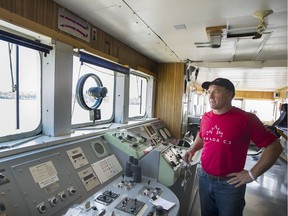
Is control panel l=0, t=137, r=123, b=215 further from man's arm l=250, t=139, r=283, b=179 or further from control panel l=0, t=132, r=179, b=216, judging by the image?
man's arm l=250, t=139, r=283, b=179

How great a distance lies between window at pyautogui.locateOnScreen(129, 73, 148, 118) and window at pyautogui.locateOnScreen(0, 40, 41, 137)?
2197 mm

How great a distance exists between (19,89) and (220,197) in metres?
2.09

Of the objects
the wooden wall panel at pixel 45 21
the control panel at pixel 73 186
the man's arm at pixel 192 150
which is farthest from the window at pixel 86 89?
the man's arm at pixel 192 150

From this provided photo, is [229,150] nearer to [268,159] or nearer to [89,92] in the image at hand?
[268,159]

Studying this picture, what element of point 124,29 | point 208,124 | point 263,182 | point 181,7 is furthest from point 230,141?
point 263,182

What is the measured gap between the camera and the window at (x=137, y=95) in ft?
13.5

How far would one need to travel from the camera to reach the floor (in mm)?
2828

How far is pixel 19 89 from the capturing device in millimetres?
1818

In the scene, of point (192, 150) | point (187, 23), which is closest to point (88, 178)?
point (192, 150)

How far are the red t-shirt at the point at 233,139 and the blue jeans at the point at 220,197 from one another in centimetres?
10

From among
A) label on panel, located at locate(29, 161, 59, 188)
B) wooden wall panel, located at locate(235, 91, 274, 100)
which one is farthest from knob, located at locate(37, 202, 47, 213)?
wooden wall panel, located at locate(235, 91, 274, 100)

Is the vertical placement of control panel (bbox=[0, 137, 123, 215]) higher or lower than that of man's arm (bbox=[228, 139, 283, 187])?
lower

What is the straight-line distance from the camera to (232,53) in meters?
3.58

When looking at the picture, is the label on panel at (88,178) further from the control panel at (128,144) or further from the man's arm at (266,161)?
the man's arm at (266,161)
